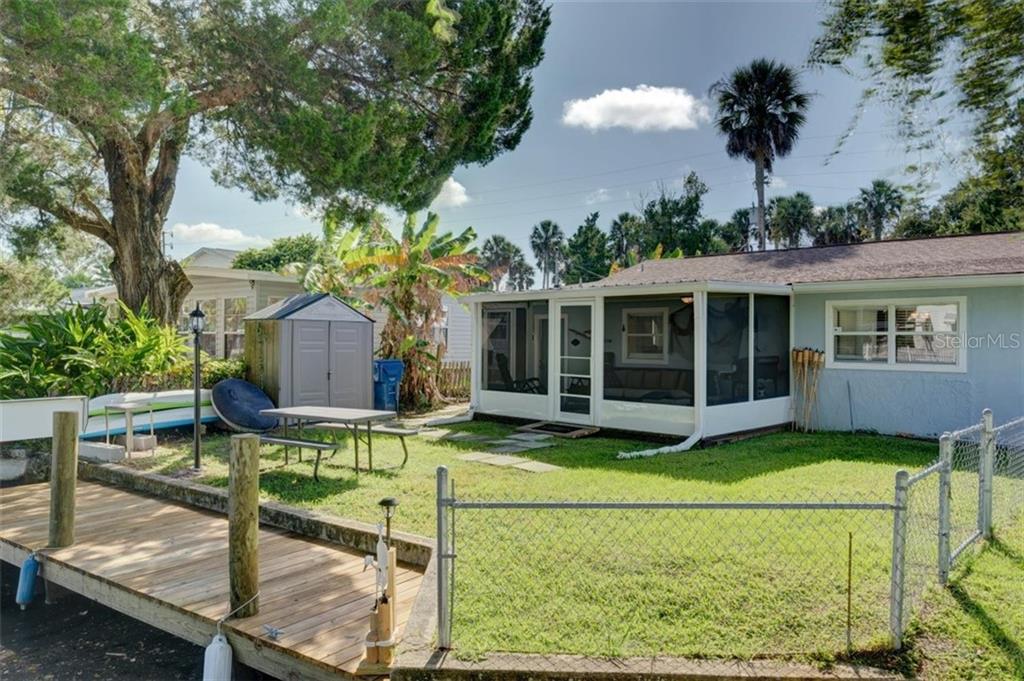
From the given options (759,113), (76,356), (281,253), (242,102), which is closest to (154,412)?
(76,356)

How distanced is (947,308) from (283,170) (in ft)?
36.2

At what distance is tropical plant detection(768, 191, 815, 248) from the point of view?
151 ft

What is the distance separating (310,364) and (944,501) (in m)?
9.68

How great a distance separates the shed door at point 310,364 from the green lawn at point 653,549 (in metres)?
2.66

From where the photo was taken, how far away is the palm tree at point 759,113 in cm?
2644

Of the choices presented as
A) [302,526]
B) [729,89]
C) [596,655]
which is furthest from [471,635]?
[729,89]

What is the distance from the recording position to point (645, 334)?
34.8ft

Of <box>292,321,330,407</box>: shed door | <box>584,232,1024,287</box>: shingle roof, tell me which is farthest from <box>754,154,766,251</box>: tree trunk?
<box>292,321,330,407</box>: shed door

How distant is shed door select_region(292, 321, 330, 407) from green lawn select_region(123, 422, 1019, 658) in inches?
105

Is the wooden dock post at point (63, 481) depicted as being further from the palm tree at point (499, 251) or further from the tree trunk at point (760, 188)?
the palm tree at point (499, 251)

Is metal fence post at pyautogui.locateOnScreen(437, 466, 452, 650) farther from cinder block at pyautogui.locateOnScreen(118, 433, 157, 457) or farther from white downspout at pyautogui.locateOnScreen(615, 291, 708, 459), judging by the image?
cinder block at pyautogui.locateOnScreen(118, 433, 157, 457)

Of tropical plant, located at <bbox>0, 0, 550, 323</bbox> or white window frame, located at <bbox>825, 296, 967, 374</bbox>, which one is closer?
tropical plant, located at <bbox>0, 0, 550, 323</bbox>

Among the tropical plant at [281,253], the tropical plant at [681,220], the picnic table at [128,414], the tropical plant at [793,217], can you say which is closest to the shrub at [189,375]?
the picnic table at [128,414]

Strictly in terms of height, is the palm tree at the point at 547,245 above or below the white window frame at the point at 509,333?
above
